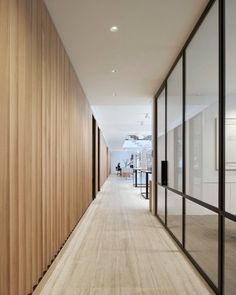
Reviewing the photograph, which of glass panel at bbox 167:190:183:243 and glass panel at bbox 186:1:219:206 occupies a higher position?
glass panel at bbox 186:1:219:206

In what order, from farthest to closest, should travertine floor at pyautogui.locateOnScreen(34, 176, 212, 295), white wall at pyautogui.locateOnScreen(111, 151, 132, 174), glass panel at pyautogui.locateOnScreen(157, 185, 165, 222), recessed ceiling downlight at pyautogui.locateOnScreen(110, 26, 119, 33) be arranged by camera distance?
white wall at pyautogui.locateOnScreen(111, 151, 132, 174), glass panel at pyautogui.locateOnScreen(157, 185, 165, 222), recessed ceiling downlight at pyautogui.locateOnScreen(110, 26, 119, 33), travertine floor at pyautogui.locateOnScreen(34, 176, 212, 295)

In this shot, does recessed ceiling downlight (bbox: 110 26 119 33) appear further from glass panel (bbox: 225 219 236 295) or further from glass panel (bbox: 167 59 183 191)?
glass panel (bbox: 225 219 236 295)

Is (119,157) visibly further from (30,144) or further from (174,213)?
(30,144)

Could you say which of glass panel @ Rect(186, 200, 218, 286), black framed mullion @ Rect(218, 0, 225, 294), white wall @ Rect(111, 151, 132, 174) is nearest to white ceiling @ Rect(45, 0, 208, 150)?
black framed mullion @ Rect(218, 0, 225, 294)

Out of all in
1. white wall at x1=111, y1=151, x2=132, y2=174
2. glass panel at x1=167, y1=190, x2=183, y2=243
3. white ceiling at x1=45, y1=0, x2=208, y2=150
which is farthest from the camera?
white wall at x1=111, y1=151, x2=132, y2=174

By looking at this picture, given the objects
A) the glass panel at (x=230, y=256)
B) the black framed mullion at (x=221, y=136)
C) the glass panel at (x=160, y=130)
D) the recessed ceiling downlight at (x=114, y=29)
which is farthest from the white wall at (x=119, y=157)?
the black framed mullion at (x=221, y=136)

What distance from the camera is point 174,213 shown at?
5012mm

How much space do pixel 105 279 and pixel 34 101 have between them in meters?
2.15

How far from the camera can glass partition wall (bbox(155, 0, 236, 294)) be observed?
8.57 feet

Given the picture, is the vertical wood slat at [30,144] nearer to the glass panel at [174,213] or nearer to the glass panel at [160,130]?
the glass panel at [174,213]

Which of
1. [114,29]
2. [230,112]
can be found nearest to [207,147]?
[230,112]

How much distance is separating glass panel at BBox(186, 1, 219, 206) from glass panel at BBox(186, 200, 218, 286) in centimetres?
24

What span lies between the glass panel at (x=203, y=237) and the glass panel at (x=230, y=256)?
0.47 feet

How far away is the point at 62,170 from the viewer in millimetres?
4078
